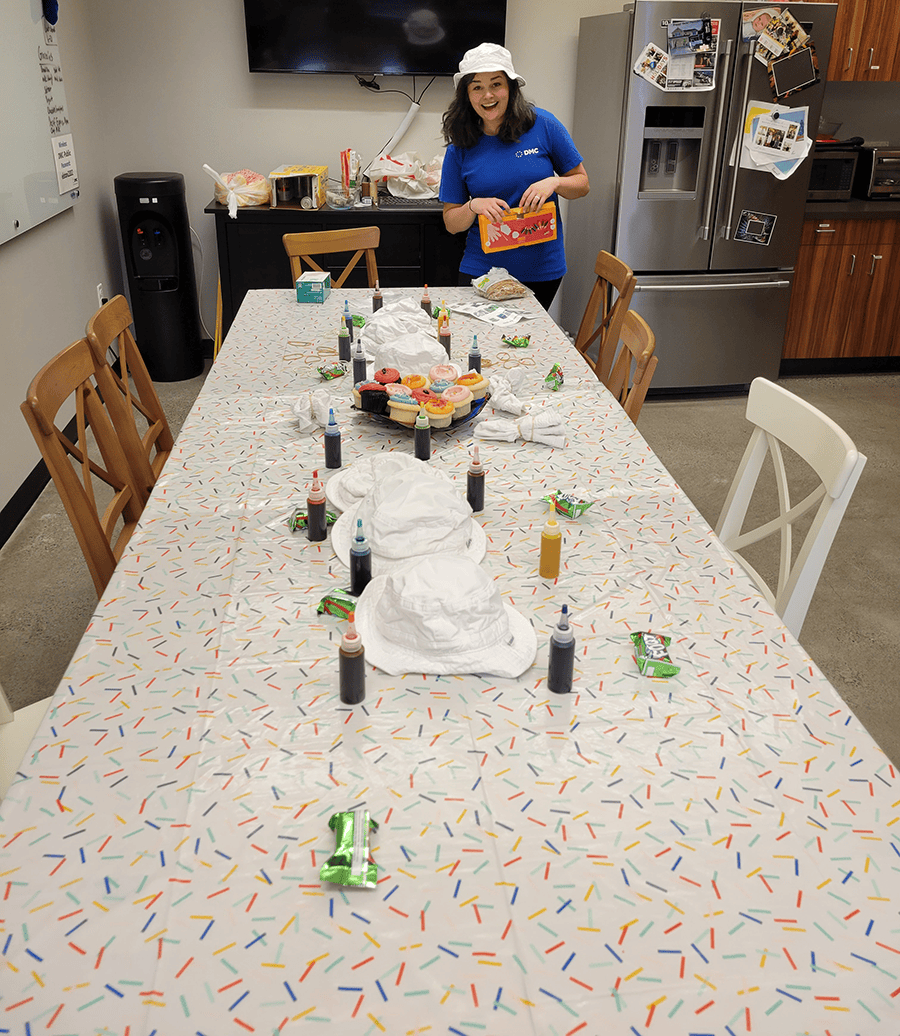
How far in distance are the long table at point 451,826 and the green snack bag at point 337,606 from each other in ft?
0.08

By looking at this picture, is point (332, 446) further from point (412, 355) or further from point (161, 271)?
point (161, 271)

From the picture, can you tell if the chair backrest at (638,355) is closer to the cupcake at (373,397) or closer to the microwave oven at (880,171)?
the cupcake at (373,397)

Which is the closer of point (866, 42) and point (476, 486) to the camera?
point (476, 486)

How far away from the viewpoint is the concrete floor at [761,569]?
7.67 feet

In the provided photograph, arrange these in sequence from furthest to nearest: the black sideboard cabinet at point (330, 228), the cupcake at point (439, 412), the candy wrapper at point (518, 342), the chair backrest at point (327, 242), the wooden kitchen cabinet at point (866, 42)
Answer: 1. the black sideboard cabinet at point (330, 228)
2. the wooden kitchen cabinet at point (866, 42)
3. the chair backrest at point (327, 242)
4. the candy wrapper at point (518, 342)
5. the cupcake at point (439, 412)

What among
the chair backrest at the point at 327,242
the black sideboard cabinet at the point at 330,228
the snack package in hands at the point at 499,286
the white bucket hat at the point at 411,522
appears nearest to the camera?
the white bucket hat at the point at 411,522

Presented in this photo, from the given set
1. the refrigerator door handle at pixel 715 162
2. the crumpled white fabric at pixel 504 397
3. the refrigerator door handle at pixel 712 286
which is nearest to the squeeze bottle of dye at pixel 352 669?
the crumpled white fabric at pixel 504 397

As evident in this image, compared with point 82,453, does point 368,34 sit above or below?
above

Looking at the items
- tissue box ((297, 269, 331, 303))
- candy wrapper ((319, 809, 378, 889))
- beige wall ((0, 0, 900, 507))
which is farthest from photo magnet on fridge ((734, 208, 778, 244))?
candy wrapper ((319, 809, 378, 889))

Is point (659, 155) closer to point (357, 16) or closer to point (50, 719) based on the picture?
point (357, 16)

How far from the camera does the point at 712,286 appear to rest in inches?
162

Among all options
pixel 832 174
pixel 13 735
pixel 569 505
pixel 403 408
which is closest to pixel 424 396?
pixel 403 408

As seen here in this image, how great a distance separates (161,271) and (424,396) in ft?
9.24

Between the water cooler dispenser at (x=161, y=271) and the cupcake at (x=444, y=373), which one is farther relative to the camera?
the water cooler dispenser at (x=161, y=271)
